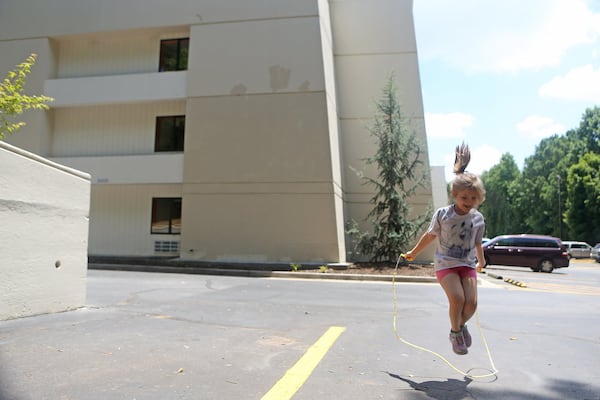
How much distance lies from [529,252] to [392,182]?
10.1m

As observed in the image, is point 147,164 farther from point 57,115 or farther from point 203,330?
point 203,330

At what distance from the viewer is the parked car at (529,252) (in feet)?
72.3

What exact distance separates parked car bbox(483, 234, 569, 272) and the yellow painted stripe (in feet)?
65.2

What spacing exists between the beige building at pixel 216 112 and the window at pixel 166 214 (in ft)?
0.15

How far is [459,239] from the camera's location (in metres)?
4.20

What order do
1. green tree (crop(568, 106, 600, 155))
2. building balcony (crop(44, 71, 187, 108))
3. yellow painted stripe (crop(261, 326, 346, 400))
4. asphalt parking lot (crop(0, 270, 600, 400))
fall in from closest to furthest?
yellow painted stripe (crop(261, 326, 346, 400))
asphalt parking lot (crop(0, 270, 600, 400))
building balcony (crop(44, 71, 187, 108))
green tree (crop(568, 106, 600, 155))

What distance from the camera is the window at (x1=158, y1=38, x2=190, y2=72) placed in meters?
19.6

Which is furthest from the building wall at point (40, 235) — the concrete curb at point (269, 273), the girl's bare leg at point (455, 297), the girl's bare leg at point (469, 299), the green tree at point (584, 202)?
the green tree at point (584, 202)

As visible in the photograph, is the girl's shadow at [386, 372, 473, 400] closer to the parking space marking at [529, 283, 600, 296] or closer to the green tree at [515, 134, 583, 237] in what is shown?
the parking space marking at [529, 283, 600, 296]

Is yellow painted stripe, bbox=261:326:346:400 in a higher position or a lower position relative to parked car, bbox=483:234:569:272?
lower

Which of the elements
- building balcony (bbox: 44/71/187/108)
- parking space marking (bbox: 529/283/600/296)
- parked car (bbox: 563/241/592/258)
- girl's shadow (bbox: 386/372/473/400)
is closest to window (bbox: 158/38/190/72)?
building balcony (bbox: 44/71/187/108)

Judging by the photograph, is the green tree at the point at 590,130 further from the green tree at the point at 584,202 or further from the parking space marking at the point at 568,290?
the parking space marking at the point at 568,290

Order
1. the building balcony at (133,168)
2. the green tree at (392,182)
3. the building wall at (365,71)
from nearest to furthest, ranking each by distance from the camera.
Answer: the green tree at (392,182)
the building balcony at (133,168)
the building wall at (365,71)

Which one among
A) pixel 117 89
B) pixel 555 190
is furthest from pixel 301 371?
pixel 555 190
